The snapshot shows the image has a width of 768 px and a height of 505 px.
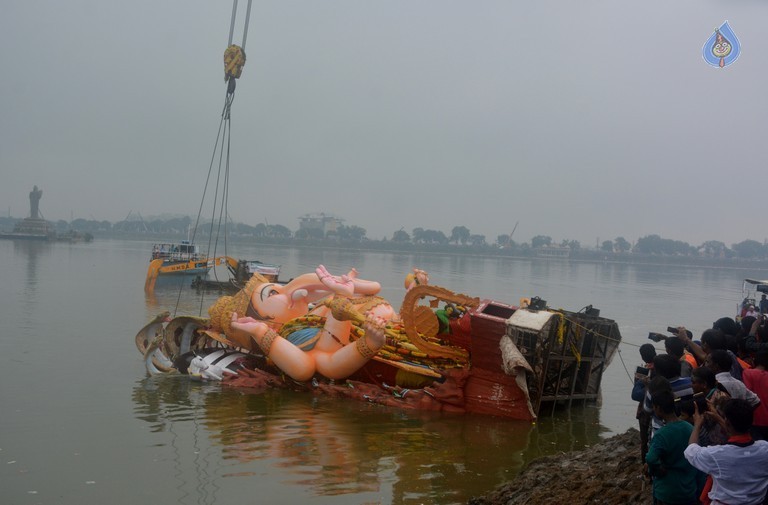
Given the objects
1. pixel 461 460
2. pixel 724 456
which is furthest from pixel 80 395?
pixel 724 456

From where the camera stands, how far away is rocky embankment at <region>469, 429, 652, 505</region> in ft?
18.2

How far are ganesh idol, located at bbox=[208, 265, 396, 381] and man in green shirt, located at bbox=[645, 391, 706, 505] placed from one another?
6668 mm

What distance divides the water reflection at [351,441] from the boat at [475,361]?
0.25 meters

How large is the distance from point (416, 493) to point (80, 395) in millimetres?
8048

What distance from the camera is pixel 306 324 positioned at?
40.1ft

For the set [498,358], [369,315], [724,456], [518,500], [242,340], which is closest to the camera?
[724,456]

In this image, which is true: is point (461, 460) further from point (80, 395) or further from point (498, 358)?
point (80, 395)

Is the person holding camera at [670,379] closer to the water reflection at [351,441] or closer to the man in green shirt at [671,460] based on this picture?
the man in green shirt at [671,460]

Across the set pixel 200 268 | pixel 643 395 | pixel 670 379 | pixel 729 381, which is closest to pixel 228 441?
pixel 643 395

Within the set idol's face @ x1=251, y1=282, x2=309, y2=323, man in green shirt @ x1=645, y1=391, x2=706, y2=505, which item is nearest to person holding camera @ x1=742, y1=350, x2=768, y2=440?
man in green shirt @ x1=645, y1=391, x2=706, y2=505

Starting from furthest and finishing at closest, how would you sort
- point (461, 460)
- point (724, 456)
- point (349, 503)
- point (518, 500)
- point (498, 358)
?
point (498, 358)
point (461, 460)
point (349, 503)
point (518, 500)
point (724, 456)

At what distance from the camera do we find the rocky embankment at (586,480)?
18.2 feet

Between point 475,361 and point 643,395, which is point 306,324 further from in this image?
point 643,395

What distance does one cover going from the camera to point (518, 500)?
20.3 feet
